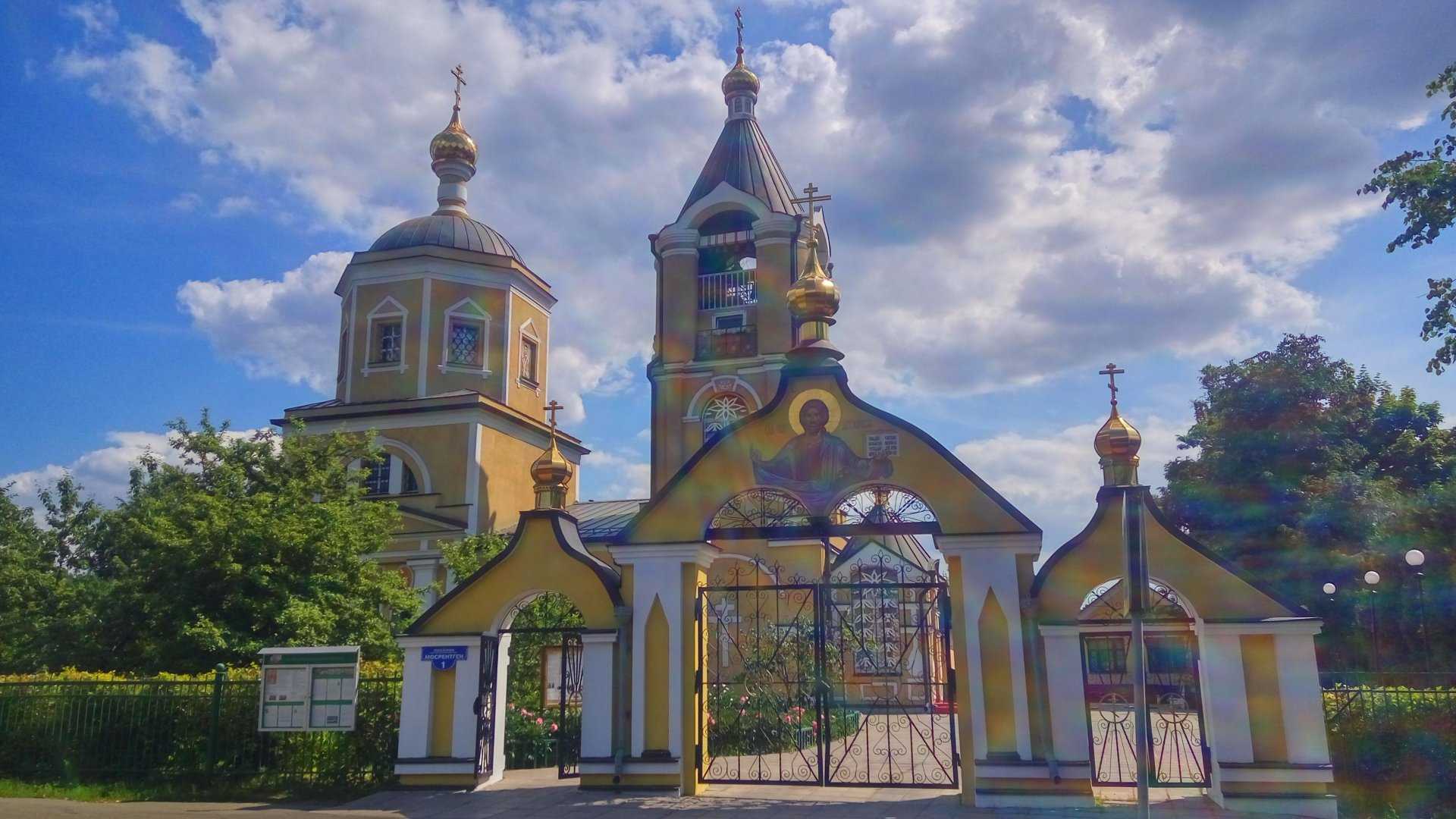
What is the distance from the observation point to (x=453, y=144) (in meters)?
28.5

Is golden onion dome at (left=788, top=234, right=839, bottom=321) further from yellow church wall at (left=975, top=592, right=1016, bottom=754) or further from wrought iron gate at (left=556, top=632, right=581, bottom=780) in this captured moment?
wrought iron gate at (left=556, top=632, right=581, bottom=780)

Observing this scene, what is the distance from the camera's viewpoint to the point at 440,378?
2597 centimetres

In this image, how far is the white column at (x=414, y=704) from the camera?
11.7 metres

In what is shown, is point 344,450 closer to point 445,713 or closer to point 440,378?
point 440,378

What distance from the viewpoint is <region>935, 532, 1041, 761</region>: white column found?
1066 cm

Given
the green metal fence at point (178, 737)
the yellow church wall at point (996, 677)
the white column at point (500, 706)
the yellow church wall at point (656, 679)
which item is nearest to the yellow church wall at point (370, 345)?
the green metal fence at point (178, 737)

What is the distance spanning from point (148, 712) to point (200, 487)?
7.00 m

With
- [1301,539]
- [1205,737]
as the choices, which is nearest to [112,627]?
[1205,737]

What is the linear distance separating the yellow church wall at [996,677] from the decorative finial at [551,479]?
512 centimetres

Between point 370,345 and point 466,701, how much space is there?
A: 1644 centimetres

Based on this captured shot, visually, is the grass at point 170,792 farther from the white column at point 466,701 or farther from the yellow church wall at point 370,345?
the yellow church wall at point 370,345

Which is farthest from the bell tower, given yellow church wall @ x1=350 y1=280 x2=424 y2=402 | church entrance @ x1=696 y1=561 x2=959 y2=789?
church entrance @ x1=696 y1=561 x2=959 y2=789

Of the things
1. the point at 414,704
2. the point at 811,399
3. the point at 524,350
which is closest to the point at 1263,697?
the point at 811,399

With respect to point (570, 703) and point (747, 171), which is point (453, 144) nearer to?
point (747, 171)
